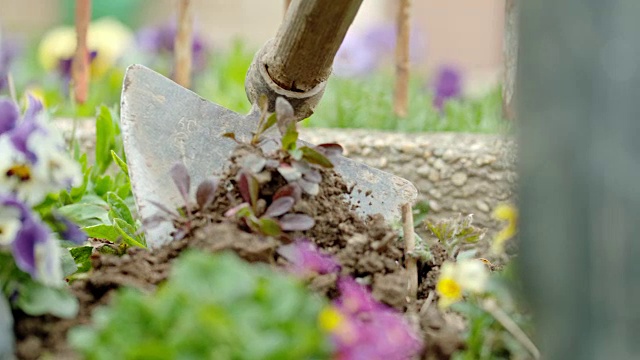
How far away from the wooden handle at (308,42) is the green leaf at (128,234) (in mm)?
323

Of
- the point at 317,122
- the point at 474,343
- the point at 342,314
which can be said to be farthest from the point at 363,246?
the point at 317,122

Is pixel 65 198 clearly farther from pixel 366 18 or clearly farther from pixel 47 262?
pixel 366 18

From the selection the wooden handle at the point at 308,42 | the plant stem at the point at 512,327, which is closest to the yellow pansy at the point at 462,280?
the plant stem at the point at 512,327

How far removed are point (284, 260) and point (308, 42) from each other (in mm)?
345

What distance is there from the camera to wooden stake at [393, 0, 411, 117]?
2.38m

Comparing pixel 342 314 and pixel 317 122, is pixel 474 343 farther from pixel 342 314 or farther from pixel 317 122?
pixel 317 122

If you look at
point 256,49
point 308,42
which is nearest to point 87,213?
point 308,42

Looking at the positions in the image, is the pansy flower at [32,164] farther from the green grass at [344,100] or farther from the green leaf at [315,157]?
the green grass at [344,100]

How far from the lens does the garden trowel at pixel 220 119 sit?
1298mm

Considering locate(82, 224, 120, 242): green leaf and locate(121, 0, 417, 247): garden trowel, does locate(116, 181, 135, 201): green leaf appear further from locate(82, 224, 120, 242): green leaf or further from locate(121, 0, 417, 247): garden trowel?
locate(121, 0, 417, 247): garden trowel

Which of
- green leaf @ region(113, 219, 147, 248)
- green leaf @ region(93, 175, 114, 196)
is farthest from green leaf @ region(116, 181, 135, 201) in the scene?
green leaf @ region(113, 219, 147, 248)

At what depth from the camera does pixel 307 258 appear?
3.69ft

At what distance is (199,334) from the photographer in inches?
30.6

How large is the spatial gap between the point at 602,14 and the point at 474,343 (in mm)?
430
